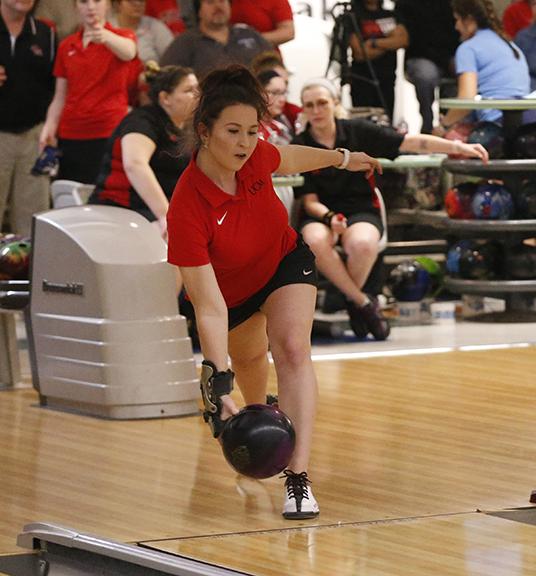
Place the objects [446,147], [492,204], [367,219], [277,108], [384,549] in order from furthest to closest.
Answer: [492,204]
[277,108]
[367,219]
[446,147]
[384,549]

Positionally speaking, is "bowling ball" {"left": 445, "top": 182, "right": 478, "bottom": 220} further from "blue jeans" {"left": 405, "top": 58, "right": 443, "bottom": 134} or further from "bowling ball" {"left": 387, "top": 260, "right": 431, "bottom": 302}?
"blue jeans" {"left": 405, "top": 58, "right": 443, "bottom": 134}

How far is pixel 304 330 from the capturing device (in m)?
4.12

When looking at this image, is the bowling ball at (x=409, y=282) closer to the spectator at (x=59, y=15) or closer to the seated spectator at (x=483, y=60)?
the seated spectator at (x=483, y=60)

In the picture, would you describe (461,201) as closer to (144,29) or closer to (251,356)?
(144,29)

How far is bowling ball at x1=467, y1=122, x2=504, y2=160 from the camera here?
25.4 feet

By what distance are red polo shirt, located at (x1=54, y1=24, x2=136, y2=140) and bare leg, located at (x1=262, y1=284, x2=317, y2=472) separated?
3.58m

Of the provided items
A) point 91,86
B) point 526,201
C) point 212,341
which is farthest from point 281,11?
point 212,341

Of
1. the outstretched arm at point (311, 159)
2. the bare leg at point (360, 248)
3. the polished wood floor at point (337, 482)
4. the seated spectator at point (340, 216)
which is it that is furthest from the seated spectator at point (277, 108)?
the outstretched arm at point (311, 159)

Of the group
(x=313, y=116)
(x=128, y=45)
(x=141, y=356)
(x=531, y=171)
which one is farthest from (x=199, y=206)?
(x=531, y=171)

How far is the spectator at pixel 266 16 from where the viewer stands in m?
8.28

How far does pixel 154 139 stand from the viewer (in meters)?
6.44

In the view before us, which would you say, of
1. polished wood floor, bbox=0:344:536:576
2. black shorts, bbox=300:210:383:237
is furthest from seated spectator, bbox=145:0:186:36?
polished wood floor, bbox=0:344:536:576

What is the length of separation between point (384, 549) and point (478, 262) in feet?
14.1

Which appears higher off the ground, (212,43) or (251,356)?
(212,43)
